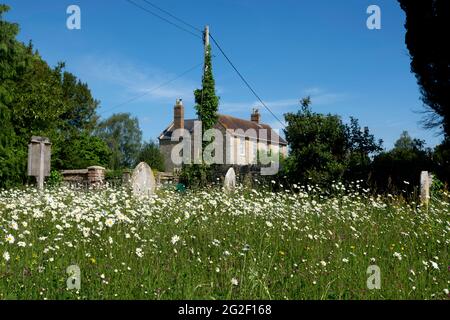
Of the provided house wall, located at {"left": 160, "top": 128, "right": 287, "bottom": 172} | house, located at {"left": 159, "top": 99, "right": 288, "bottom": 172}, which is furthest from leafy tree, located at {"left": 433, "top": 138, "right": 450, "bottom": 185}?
house wall, located at {"left": 160, "top": 128, "right": 287, "bottom": 172}

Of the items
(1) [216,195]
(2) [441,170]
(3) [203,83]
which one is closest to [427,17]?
(2) [441,170]

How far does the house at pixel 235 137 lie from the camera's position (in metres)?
41.2

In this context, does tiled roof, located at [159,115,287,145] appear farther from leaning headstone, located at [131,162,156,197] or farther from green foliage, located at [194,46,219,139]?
leaning headstone, located at [131,162,156,197]

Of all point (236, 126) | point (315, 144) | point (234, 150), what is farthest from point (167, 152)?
point (315, 144)

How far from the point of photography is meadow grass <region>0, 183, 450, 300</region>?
4.36m

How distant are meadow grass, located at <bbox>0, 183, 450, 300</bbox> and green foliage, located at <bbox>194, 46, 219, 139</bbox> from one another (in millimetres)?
14781

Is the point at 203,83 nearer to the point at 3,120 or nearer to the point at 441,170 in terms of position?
the point at 3,120

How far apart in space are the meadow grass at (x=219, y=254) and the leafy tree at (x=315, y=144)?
8.58 metres

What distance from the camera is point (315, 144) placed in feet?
56.4

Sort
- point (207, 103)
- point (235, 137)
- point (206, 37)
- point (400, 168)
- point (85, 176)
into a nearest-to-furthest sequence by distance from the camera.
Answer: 1. point (400, 168)
2. point (206, 37)
3. point (207, 103)
4. point (85, 176)
5. point (235, 137)

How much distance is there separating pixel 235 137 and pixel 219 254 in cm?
3666

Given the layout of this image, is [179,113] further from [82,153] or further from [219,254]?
[219,254]

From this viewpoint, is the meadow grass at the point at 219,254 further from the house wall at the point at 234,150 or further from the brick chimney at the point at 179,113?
the brick chimney at the point at 179,113
